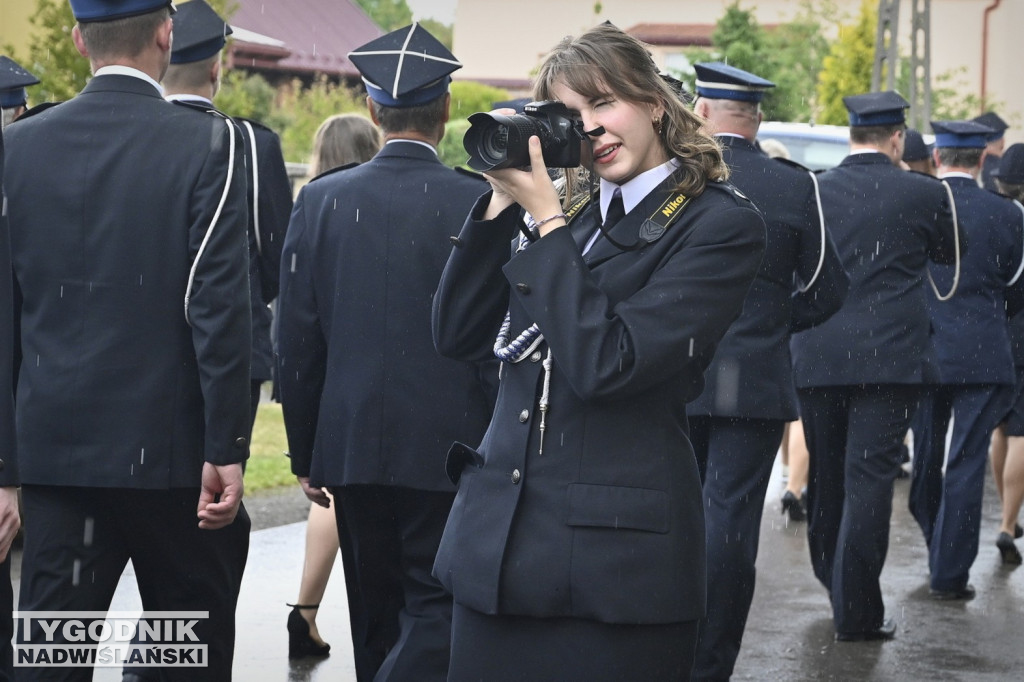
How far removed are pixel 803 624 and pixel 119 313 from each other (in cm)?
396

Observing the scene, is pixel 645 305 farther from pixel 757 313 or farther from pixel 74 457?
pixel 757 313

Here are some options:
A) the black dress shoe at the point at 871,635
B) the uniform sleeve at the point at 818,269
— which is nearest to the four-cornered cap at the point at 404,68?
the uniform sleeve at the point at 818,269

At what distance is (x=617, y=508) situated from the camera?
9.40ft

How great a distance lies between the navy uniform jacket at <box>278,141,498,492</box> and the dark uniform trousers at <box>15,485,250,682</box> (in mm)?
599

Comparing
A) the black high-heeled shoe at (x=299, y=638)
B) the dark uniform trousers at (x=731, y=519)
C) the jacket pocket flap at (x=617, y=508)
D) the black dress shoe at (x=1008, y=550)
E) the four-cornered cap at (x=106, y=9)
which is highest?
the four-cornered cap at (x=106, y=9)

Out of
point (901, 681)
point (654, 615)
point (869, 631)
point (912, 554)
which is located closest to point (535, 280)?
point (654, 615)

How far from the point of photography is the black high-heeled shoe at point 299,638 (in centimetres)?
588

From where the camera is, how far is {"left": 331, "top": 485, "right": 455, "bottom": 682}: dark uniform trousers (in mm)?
4605

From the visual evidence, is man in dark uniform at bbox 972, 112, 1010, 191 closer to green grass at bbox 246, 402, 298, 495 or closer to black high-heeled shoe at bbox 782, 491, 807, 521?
black high-heeled shoe at bbox 782, 491, 807, 521

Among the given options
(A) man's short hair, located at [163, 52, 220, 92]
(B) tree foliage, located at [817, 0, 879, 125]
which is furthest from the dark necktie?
(B) tree foliage, located at [817, 0, 879, 125]

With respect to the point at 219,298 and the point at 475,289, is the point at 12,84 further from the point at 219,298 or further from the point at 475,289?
the point at 475,289

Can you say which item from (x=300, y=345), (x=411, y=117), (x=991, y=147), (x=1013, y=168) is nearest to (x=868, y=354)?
(x=411, y=117)

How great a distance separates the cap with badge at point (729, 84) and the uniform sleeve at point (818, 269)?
1.48 ft

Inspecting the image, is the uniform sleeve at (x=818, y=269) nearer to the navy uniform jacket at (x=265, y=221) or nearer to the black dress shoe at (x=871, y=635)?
the black dress shoe at (x=871, y=635)
